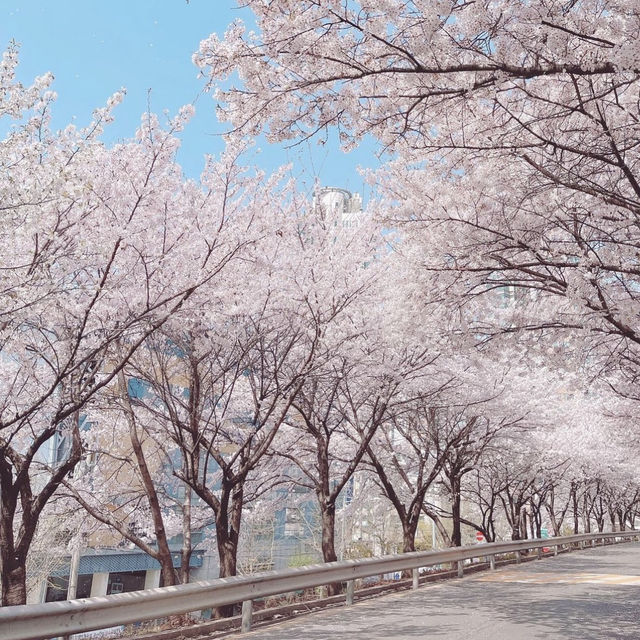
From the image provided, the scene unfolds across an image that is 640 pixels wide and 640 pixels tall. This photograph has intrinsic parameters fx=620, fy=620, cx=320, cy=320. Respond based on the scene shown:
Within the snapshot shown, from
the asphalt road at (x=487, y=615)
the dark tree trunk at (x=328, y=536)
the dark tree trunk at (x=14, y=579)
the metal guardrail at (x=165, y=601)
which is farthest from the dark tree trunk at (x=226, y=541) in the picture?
the dark tree trunk at (x=14, y=579)

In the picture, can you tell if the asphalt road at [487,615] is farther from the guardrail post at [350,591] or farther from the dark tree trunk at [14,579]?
the dark tree trunk at [14,579]

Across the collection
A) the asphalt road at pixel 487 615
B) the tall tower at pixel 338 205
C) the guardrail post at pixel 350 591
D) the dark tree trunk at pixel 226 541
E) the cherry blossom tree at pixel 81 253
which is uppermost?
the tall tower at pixel 338 205

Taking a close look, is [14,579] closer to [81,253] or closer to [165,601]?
[165,601]

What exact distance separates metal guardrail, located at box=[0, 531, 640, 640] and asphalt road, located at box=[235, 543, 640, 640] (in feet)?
1.44

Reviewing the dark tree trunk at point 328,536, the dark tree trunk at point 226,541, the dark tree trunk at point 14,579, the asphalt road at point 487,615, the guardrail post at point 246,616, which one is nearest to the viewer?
the asphalt road at point 487,615

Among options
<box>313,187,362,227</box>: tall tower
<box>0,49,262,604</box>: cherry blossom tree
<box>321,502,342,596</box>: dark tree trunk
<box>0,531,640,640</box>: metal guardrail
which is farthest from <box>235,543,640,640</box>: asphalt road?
<box>313,187,362,227</box>: tall tower

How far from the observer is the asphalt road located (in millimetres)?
6988

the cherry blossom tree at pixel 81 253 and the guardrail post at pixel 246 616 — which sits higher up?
the cherry blossom tree at pixel 81 253

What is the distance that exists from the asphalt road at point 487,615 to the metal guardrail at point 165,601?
440mm

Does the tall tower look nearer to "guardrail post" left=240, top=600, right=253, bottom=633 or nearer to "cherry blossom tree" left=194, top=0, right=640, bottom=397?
"cherry blossom tree" left=194, top=0, right=640, bottom=397

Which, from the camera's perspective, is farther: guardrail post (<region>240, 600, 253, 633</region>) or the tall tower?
the tall tower

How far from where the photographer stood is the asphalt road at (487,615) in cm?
699

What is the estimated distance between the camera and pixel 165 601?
19.9ft

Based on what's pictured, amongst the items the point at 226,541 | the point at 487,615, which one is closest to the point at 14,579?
the point at 226,541
